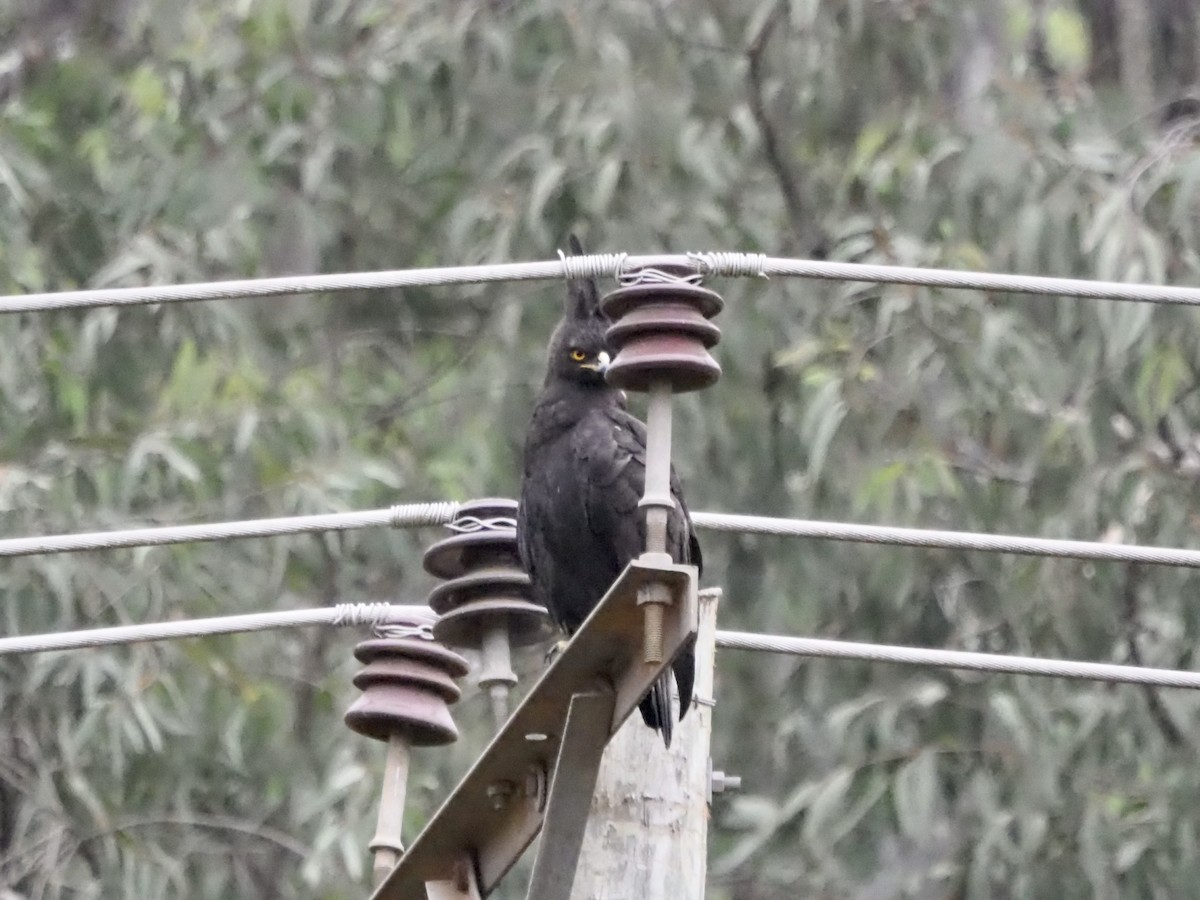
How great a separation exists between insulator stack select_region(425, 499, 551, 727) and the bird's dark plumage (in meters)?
0.06

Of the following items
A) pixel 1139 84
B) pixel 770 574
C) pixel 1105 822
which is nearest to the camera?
pixel 1105 822

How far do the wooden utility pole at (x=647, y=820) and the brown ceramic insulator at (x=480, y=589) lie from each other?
0.52m

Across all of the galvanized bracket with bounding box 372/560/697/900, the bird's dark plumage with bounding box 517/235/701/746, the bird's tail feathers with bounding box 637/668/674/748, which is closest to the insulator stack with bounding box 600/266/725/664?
the galvanized bracket with bounding box 372/560/697/900

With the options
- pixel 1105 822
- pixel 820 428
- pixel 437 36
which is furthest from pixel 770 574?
pixel 437 36

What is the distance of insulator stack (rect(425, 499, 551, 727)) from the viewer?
4027 millimetres

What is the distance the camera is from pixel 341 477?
702 centimetres

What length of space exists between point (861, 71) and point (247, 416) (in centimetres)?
229

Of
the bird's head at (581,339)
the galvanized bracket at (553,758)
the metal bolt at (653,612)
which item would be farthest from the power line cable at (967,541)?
the metal bolt at (653,612)

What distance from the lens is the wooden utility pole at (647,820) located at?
3498 mm

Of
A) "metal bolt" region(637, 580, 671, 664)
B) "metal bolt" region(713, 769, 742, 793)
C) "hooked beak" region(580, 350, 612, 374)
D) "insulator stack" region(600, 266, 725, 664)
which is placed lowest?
"metal bolt" region(637, 580, 671, 664)

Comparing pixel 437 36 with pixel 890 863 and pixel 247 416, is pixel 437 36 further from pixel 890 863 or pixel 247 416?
pixel 890 863

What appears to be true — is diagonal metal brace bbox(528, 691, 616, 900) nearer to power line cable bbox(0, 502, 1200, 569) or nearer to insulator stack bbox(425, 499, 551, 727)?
insulator stack bbox(425, 499, 551, 727)

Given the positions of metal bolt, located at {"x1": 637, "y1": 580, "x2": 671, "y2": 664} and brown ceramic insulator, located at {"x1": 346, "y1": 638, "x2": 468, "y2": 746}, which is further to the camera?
brown ceramic insulator, located at {"x1": 346, "y1": 638, "x2": 468, "y2": 746}

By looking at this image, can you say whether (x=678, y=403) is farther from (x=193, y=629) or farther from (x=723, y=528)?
(x=193, y=629)
